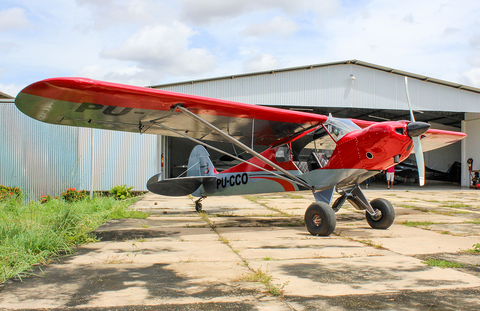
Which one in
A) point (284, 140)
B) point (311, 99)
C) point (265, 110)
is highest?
point (311, 99)

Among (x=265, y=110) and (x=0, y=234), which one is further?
(x=265, y=110)

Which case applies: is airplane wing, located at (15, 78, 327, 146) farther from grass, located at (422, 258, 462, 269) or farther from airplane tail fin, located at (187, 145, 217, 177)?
grass, located at (422, 258, 462, 269)

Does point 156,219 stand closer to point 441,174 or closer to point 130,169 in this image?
point 130,169

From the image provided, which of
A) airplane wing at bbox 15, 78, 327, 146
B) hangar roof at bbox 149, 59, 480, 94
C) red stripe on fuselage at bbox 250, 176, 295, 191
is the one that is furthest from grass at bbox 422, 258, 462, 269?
hangar roof at bbox 149, 59, 480, 94

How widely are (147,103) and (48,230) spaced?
2.48 meters

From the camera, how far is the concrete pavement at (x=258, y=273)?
2748 millimetres

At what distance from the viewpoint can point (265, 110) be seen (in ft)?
21.8

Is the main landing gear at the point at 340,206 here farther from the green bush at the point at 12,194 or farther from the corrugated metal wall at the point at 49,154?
the corrugated metal wall at the point at 49,154

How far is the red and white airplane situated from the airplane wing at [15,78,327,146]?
0.01m

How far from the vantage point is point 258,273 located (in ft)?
11.3

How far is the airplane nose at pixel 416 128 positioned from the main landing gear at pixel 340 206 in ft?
5.40

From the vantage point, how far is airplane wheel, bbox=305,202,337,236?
5.64 meters

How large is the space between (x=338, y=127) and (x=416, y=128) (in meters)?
1.44

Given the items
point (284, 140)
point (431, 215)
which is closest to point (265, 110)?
point (284, 140)
